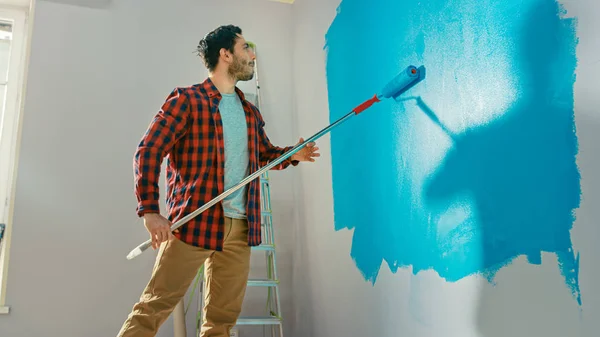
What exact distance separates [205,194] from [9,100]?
6.98ft

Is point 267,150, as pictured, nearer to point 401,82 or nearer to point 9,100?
point 401,82

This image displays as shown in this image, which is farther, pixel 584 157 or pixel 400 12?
pixel 400 12

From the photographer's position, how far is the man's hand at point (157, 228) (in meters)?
1.64

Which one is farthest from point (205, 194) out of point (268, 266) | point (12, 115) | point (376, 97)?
point (12, 115)

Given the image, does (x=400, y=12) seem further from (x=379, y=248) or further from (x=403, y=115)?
(x=379, y=248)

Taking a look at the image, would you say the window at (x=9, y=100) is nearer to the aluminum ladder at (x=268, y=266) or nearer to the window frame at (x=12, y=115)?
the window frame at (x=12, y=115)

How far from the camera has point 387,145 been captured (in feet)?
7.77

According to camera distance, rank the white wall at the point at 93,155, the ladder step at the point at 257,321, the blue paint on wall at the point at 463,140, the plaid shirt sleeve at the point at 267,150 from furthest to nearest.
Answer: the white wall at the point at 93,155 → the ladder step at the point at 257,321 → the plaid shirt sleeve at the point at 267,150 → the blue paint on wall at the point at 463,140

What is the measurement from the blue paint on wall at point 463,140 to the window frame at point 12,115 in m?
1.86

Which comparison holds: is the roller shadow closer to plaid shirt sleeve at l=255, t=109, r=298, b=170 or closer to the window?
plaid shirt sleeve at l=255, t=109, r=298, b=170

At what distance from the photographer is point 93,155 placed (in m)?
3.20

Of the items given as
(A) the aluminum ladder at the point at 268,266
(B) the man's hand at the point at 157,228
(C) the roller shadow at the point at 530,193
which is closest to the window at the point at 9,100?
(A) the aluminum ladder at the point at 268,266

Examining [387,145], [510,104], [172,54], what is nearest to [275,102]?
[172,54]

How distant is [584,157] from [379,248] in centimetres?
110
